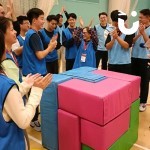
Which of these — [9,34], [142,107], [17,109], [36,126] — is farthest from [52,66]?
[17,109]

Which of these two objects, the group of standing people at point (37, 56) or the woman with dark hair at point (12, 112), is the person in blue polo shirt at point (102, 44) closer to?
the group of standing people at point (37, 56)

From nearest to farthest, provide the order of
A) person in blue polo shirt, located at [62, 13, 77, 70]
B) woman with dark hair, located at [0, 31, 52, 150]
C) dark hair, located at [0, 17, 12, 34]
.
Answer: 1. woman with dark hair, located at [0, 31, 52, 150]
2. dark hair, located at [0, 17, 12, 34]
3. person in blue polo shirt, located at [62, 13, 77, 70]

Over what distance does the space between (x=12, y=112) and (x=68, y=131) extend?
2.79 feet

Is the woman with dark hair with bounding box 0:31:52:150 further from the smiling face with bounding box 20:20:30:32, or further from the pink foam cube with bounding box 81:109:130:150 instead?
the smiling face with bounding box 20:20:30:32

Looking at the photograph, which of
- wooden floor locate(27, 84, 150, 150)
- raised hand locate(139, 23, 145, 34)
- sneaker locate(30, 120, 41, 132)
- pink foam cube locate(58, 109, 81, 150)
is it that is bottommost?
wooden floor locate(27, 84, 150, 150)

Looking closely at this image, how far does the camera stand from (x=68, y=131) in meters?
1.79

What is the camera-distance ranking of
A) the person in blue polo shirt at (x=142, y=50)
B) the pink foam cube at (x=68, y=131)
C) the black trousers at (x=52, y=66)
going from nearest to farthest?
the pink foam cube at (x=68, y=131), the person in blue polo shirt at (x=142, y=50), the black trousers at (x=52, y=66)

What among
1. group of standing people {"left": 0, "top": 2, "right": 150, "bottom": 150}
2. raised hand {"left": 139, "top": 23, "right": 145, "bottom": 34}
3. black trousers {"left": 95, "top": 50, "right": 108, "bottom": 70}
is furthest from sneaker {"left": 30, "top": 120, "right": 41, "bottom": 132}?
black trousers {"left": 95, "top": 50, "right": 108, "bottom": 70}

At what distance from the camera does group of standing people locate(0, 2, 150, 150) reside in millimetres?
1056

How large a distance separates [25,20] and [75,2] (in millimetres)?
3946

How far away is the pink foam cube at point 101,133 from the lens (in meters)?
1.57

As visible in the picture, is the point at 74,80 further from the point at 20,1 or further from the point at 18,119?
the point at 20,1

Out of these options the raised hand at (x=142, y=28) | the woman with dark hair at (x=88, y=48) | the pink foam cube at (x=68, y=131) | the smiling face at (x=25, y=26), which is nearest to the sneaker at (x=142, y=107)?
the woman with dark hair at (x=88, y=48)

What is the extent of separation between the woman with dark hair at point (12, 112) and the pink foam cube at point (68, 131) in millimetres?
609
